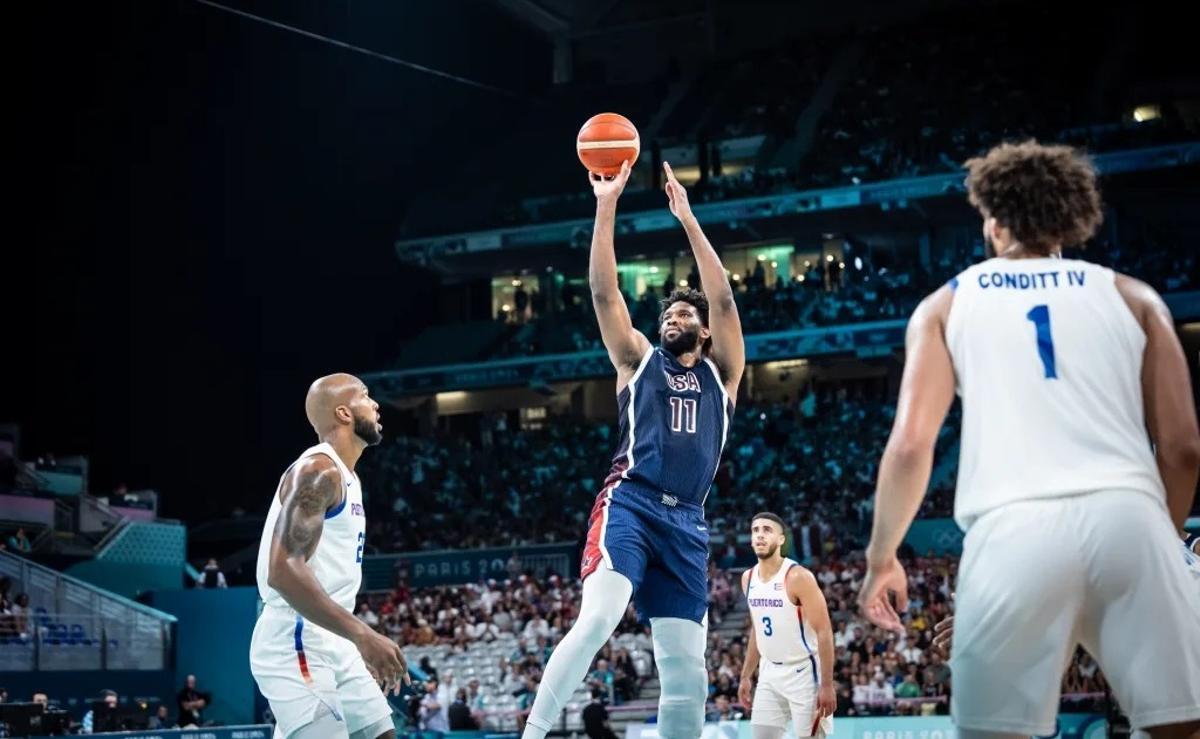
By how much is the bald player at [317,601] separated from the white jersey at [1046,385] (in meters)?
2.99

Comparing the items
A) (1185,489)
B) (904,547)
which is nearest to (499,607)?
(904,547)

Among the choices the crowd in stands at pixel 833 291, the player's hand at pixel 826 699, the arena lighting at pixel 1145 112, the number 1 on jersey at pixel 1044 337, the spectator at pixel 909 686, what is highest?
the arena lighting at pixel 1145 112

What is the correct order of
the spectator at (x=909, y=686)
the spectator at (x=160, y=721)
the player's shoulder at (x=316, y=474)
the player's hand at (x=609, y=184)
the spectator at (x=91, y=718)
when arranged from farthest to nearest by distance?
the spectator at (x=160, y=721) < the spectator at (x=91, y=718) < the spectator at (x=909, y=686) < the player's hand at (x=609, y=184) < the player's shoulder at (x=316, y=474)

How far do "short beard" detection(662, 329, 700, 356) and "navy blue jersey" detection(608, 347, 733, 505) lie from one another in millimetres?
50

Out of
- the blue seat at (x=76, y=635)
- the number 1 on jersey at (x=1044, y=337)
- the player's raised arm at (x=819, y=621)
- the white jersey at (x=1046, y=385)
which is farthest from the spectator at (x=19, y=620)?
the number 1 on jersey at (x=1044, y=337)

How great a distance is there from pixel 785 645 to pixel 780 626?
162 mm

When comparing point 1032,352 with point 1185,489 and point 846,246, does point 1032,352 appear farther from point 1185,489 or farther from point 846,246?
point 846,246

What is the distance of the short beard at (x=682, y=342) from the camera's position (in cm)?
784

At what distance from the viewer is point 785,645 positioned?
39.1ft

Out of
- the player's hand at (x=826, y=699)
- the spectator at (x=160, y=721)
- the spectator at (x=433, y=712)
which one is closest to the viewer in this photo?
the player's hand at (x=826, y=699)

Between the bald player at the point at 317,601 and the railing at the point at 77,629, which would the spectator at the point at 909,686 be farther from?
the bald player at the point at 317,601

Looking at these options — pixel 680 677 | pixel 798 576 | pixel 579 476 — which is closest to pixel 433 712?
pixel 798 576

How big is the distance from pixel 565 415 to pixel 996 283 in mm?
38510

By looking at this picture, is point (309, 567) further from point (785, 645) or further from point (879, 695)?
point (879, 695)
